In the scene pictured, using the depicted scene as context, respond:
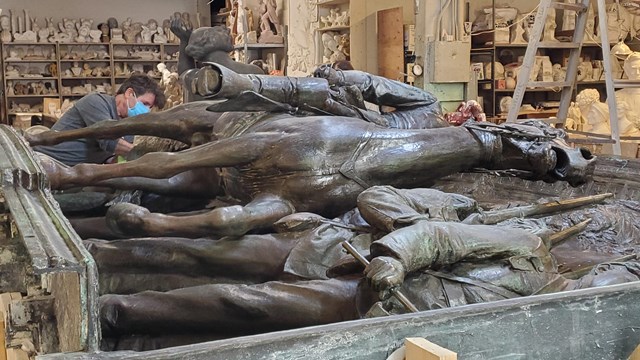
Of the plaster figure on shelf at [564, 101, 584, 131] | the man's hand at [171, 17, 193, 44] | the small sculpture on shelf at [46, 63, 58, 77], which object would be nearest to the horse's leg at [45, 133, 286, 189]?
the man's hand at [171, 17, 193, 44]

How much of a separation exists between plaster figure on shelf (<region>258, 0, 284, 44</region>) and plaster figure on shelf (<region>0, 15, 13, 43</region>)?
4.23 metres

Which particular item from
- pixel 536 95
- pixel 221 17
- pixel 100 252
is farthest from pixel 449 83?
pixel 221 17

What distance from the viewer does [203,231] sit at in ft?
7.94

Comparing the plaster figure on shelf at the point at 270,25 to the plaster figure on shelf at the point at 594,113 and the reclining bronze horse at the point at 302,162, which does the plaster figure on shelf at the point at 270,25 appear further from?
the reclining bronze horse at the point at 302,162

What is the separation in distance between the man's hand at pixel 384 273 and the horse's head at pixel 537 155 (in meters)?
1.16

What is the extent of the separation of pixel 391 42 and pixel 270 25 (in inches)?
104

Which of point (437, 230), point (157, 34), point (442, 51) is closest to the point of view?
point (437, 230)

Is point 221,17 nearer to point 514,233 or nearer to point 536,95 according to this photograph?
point 536,95

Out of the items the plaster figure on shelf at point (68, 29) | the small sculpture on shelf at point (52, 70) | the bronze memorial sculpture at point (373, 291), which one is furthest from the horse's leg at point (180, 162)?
the plaster figure on shelf at point (68, 29)

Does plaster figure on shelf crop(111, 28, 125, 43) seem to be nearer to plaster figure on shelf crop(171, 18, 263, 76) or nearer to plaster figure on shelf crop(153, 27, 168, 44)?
plaster figure on shelf crop(153, 27, 168, 44)

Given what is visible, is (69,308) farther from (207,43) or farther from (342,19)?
(342,19)

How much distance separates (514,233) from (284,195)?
78cm

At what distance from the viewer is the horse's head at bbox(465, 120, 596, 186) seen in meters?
2.89

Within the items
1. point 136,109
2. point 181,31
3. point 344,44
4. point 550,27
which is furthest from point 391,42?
point 136,109
